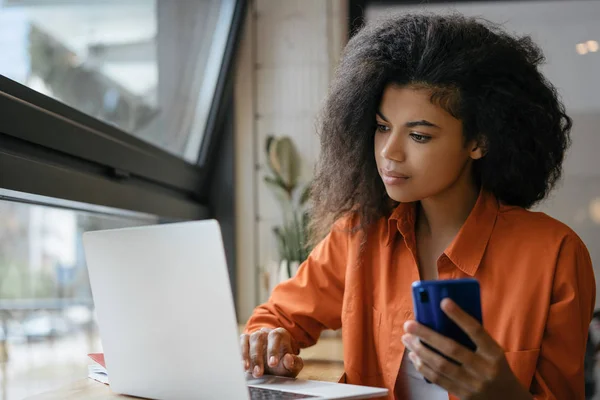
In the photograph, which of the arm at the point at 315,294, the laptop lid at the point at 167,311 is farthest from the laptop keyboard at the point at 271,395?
the arm at the point at 315,294

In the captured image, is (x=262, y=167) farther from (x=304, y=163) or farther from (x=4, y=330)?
(x=4, y=330)

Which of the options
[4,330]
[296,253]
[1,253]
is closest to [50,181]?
[1,253]

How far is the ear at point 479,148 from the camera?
1450 mm

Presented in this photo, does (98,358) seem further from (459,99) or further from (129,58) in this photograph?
(129,58)

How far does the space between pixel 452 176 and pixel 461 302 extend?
19.4 inches

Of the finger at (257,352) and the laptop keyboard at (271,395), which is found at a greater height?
the finger at (257,352)

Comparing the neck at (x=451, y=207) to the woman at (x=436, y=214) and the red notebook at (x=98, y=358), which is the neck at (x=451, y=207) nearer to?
the woman at (x=436, y=214)

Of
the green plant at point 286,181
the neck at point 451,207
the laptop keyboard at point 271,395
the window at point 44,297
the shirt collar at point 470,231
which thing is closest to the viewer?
the laptop keyboard at point 271,395

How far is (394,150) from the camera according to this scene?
139cm

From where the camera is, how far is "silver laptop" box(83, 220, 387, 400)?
3.32ft

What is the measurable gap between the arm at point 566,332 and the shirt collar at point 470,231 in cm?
15

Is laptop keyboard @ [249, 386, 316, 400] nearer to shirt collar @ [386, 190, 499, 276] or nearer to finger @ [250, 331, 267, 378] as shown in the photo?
finger @ [250, 331, 267, 378]

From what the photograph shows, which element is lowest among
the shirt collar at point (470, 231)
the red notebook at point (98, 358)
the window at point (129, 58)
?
the red notebook at point (98, 358)

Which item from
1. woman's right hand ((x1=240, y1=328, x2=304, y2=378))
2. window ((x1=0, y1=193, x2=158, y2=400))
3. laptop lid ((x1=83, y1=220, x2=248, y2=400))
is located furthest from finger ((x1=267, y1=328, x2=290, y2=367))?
window ((x1=0, y1=193, x2=158, y2=400))
